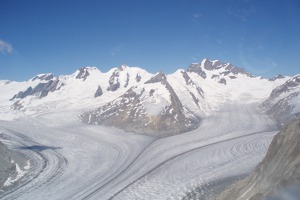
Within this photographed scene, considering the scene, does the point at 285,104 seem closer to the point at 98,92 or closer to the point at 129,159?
the point at 129,159

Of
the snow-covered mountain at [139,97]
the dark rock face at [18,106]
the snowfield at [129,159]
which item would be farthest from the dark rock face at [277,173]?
the dark rock face at [18,106]

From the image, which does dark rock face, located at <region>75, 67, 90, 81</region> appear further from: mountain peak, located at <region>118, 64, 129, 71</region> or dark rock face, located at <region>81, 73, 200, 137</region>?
dark rock face, located at <region>81, 73, 200, 137</region>

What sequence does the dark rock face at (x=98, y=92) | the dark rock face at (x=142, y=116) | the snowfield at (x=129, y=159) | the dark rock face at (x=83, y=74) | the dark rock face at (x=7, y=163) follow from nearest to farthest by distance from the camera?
1. the snowfield at (x=129, y=159)
2. the dark rock face at (x=7, y=163)
3. the dark rock face at (x=142, y=116)
4. the dark rock face at (x=98, y=92)
5. the dark rock face at (x=83, y=74)

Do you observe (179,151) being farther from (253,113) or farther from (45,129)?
(253,113)

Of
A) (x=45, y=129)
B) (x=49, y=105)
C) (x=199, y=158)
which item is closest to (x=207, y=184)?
(x=199, y=158)

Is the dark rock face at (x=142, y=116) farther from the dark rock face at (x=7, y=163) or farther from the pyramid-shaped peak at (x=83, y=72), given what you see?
the pyramid-shaped peak at (x=83, y=72)

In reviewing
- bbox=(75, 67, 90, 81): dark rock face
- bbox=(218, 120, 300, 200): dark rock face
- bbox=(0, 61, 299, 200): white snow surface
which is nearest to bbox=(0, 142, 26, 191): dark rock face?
bbox=(0, 61, 299, 200): white snow surface
